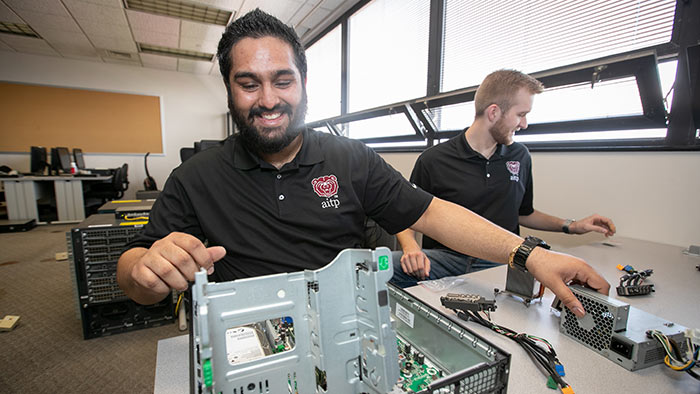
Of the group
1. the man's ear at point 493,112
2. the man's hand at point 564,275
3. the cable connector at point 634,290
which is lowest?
the cable connector at point 634,290

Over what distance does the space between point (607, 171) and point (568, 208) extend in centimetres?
27

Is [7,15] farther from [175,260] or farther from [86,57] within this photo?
[175,260]

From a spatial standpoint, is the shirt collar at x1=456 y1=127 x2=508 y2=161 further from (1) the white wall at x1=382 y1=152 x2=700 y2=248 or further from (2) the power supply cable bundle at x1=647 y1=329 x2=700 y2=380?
(2) the power supply cable bundle at x1=647 y1=329 x2=700 y2=380

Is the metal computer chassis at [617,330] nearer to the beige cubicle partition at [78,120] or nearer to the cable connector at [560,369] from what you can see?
the cable connector at [560,369]

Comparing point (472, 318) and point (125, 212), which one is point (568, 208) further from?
point (125, 212)

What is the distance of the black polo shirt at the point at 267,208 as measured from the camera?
973 mm

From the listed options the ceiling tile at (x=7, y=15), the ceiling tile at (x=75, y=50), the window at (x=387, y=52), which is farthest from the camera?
the ceiling tile at (x=75, y=50)

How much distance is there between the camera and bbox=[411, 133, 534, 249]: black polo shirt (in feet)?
5.18

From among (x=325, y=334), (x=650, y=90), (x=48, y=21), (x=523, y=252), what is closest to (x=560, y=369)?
(x=523, y=252)

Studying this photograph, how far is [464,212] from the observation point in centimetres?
97

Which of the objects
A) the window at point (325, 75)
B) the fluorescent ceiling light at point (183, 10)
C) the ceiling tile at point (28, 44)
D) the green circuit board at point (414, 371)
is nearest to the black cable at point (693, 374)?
the green circuit board at point (414, 371)

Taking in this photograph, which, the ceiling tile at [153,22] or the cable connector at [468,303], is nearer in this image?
the cable connector at [468,303]

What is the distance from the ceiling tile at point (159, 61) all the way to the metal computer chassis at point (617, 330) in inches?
289

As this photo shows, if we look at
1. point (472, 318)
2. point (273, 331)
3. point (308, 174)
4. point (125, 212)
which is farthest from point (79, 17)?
point (472, 318)
